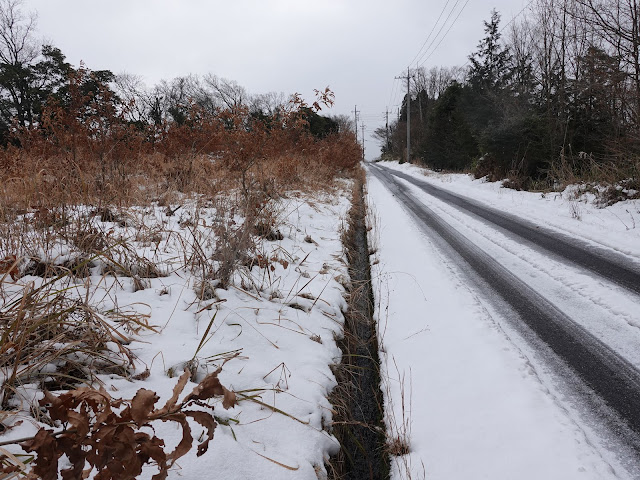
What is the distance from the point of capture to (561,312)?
9.83 feet

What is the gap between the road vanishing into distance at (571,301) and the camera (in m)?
2.06

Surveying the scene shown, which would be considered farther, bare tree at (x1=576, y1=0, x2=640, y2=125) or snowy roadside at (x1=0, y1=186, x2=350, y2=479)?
bare tree at (x1=576, y1=0, x2=640, y2=125)

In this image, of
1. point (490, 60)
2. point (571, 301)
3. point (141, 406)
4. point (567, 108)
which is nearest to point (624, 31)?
point (567, 108)

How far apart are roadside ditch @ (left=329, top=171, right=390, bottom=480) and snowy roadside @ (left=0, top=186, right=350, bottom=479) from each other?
129 millimetres

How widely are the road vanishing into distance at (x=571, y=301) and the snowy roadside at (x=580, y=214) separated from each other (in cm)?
32

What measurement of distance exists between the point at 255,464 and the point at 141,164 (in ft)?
25.7

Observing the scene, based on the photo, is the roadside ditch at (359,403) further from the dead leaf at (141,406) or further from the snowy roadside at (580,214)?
the snowy roadside at (580,214)

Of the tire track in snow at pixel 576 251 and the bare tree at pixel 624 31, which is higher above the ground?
the bare tree at pixel 624 31

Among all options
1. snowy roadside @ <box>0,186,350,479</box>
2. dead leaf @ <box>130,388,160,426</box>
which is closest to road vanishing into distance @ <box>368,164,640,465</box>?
snowy roadside @ <box>0,186,350,479</box>

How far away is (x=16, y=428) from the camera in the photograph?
4.15ft

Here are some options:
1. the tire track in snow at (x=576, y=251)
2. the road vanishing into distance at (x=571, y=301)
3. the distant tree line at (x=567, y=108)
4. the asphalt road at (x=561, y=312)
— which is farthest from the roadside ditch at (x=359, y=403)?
the distant tree line at (x=567, y=108)

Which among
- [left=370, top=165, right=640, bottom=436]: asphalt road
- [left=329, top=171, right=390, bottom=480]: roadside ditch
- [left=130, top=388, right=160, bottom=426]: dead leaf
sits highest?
[left=130, top=388, right=160, bottom=426]: dead leaf

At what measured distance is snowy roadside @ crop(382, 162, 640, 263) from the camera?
4.85 m

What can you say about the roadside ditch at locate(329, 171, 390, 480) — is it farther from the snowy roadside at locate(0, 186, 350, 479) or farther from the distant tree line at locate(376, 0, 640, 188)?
the distant tree line at locate(376, 0, 640, 188)
